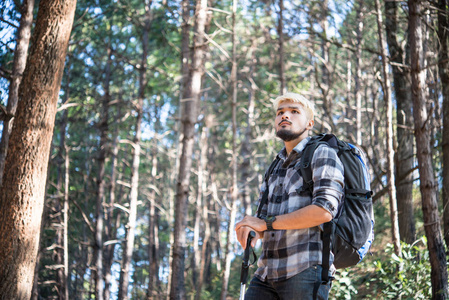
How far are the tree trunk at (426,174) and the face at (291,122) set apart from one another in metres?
3.39

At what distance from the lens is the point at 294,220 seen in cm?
252

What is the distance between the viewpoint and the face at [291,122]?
2.91 meters

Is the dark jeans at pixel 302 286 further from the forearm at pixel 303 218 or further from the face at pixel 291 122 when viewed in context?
the face at pixel 291 122

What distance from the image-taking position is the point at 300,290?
8.16ft

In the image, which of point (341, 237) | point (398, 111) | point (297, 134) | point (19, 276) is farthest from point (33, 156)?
point (398, 111)

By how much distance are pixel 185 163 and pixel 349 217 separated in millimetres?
7917

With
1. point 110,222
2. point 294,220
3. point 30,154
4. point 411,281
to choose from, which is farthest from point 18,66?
point 110,222

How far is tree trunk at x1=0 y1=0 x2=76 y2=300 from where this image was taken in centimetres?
566

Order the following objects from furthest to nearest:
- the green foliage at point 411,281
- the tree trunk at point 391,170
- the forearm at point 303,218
→ 1. the tree trunk at point 391,170
2. the green foliage at point 411,281
3. the forearm at point 303,218

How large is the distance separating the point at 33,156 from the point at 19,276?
4.71ft

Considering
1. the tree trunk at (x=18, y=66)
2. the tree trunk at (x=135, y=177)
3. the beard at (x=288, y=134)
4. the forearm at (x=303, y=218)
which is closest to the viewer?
the forearm at (x=303, y=218)

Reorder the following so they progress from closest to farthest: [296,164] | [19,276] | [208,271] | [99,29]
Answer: [296,164]
[19,276]
[99,29]
[208,271]

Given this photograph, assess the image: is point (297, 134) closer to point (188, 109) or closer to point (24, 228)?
point (24, 228)

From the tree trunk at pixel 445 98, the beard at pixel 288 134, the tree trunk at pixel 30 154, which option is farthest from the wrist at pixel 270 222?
the tree trunk at pixel 445 98
